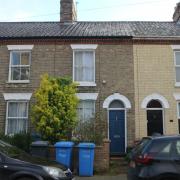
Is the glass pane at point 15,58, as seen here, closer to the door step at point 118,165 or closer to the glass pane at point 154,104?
the door step at point 118,165

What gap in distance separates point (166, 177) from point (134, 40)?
1145cm

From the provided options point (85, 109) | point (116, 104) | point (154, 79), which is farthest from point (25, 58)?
point (154, 79)

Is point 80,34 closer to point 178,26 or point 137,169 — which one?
point 178,26

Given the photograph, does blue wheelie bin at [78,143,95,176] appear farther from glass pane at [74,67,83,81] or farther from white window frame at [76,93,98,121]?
glass pane at [74,67,83,81]

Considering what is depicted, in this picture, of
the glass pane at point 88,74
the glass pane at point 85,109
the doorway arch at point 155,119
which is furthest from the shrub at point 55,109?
the doorway arch at point 155,119

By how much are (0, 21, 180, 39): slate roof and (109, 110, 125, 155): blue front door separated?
408 centimetres

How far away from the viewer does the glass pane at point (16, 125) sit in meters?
18.6

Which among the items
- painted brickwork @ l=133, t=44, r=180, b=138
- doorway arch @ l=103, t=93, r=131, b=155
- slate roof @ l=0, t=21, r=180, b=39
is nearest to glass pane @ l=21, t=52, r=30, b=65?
slate roof @ l=0, t=21, r=180, b=39

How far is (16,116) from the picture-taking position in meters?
18.7

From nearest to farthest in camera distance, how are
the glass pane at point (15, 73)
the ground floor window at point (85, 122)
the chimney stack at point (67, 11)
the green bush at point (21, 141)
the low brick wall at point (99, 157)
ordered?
1. the low brick wall at point (99, 157)
2. the green bush at point (21, 141)
3. the ground floor window at point (85, 122)
4. the glass pane at point (15, 73)
5. the chimney stack at point (67, 11)

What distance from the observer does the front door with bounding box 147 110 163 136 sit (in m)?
18.4

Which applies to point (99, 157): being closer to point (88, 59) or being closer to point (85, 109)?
point (85, 109)

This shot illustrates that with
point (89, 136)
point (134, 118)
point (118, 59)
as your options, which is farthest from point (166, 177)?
point (118, 59)

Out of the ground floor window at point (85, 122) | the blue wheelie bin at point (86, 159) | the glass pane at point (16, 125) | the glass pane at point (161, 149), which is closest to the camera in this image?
the glass pane at point (161, 149)
